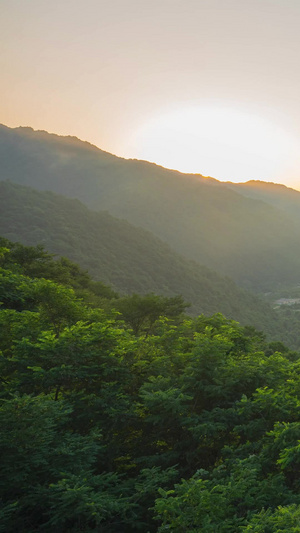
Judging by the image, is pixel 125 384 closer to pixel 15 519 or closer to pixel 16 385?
pixel 16 385

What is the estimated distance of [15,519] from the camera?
298 inches

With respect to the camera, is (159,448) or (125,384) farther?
(125,384)

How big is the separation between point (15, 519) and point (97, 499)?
1.96m

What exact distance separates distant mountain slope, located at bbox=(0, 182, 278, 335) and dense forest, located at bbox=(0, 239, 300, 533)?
7552 cm

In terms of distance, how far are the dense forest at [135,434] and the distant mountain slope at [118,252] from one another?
248ft

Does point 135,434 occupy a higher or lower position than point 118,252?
lower

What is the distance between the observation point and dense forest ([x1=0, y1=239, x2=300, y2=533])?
7062mm

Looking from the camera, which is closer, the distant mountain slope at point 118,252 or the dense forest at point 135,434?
the dense forest at point 135,434

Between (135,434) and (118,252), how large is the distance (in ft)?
343

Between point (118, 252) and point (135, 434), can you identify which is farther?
point (118, 252)

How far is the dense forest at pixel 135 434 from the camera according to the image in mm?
7062

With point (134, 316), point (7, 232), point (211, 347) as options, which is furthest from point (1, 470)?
point (7, 232)

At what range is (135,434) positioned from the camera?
10781mm

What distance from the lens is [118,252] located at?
11444 cm
